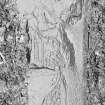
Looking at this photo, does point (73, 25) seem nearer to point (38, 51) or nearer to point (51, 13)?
point (51, 13)

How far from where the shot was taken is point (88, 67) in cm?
155

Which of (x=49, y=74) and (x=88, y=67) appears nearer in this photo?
(x=49, y=74)

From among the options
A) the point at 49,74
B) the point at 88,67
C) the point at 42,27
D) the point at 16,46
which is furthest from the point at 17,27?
the point at 88,67

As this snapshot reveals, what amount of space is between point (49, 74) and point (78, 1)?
50 centimetres

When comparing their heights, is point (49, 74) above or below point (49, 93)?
above

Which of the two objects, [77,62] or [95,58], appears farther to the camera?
[95,58]

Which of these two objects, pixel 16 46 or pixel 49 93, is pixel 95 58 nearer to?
pixel 49 93

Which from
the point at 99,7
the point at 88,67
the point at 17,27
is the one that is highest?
the point at 99,7

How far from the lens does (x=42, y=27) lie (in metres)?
1.30

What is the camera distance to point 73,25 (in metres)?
1.30

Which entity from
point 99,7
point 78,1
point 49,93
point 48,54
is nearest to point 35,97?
point 49,93

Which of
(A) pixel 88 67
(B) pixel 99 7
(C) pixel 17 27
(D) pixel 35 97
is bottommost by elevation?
(D) pixel 35 97

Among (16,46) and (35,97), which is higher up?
(16,46)

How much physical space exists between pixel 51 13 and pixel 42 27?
10cm
